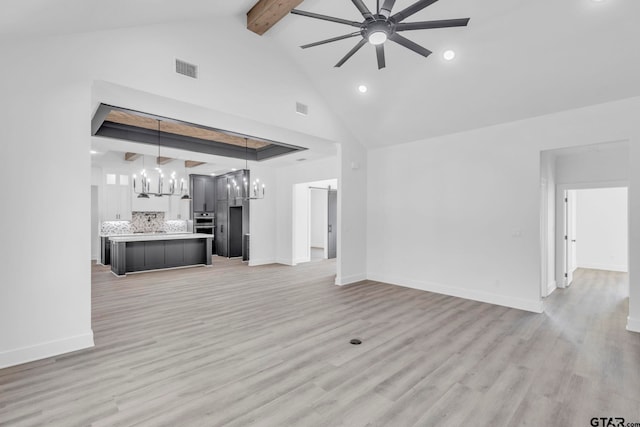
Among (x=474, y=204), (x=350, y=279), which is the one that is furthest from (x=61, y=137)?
(x=474, y=204)

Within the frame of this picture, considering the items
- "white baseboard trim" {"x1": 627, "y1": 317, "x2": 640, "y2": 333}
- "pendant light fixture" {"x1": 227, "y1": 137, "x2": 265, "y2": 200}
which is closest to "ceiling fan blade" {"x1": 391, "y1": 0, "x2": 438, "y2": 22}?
"white baseboard trim" {"x1": 627, "y1": 317, "x2": 640, "y2": 333}

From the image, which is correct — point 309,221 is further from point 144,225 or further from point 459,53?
point 459,53

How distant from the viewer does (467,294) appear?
5.25 metres

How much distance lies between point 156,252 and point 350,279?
5252 mm

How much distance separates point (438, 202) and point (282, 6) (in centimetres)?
414

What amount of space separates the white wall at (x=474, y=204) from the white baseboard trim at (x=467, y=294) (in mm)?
15

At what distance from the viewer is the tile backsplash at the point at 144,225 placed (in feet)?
30.1

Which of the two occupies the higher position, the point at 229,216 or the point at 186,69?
the point at 186,69

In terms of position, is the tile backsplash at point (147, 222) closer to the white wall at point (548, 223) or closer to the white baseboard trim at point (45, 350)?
the white baseboard trim at point (45, 350)

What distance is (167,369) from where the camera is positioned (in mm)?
2807

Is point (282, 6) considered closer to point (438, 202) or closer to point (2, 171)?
point (2, 171)

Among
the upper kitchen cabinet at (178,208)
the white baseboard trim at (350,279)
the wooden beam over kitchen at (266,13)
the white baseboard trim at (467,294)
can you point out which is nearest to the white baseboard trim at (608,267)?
the white baseboard trim at (467,294)

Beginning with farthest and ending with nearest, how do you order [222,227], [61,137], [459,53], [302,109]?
[222,227]
[302,109]
[459,53]
[61,137]

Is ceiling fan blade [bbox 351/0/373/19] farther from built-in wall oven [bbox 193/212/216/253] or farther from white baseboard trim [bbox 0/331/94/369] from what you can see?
built-in wall oven [bbox 193/212/216/253]
